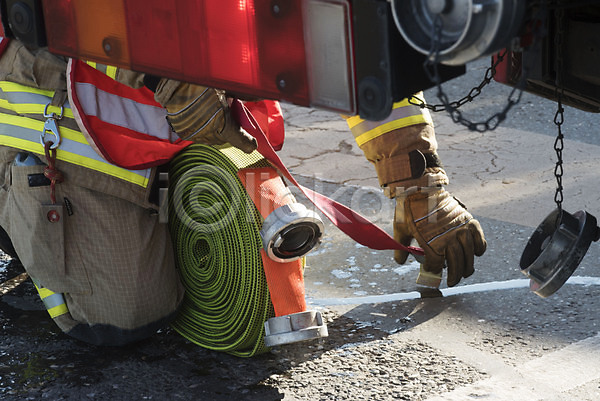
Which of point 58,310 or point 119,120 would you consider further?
point 58,310

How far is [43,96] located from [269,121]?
719 mm

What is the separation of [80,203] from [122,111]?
0.32m

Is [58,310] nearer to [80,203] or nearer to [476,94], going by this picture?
[80,203]

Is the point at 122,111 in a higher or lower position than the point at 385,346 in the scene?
higher

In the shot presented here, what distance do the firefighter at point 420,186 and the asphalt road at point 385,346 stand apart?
0.73ft

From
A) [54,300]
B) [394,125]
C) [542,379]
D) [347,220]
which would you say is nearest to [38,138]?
[54,300]

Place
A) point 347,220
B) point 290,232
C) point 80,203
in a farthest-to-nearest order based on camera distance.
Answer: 1. point 80,203
2. point 347,220
3. point 290,232

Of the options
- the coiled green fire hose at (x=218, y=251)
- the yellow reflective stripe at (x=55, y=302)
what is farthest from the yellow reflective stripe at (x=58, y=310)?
the coiled green fire hose at (x=218, y=251)

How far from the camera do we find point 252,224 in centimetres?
244

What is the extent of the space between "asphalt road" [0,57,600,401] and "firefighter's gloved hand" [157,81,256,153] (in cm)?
69

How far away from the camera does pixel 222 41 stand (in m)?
1.80

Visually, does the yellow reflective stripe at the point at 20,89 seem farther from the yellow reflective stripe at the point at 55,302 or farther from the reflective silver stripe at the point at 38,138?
the yellow reflective stripe at the point at 55,302

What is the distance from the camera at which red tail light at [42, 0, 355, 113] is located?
1617mm

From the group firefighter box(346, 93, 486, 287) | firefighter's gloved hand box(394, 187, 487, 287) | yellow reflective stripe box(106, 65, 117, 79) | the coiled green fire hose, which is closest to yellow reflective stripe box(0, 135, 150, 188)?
the coiled green fire hose
